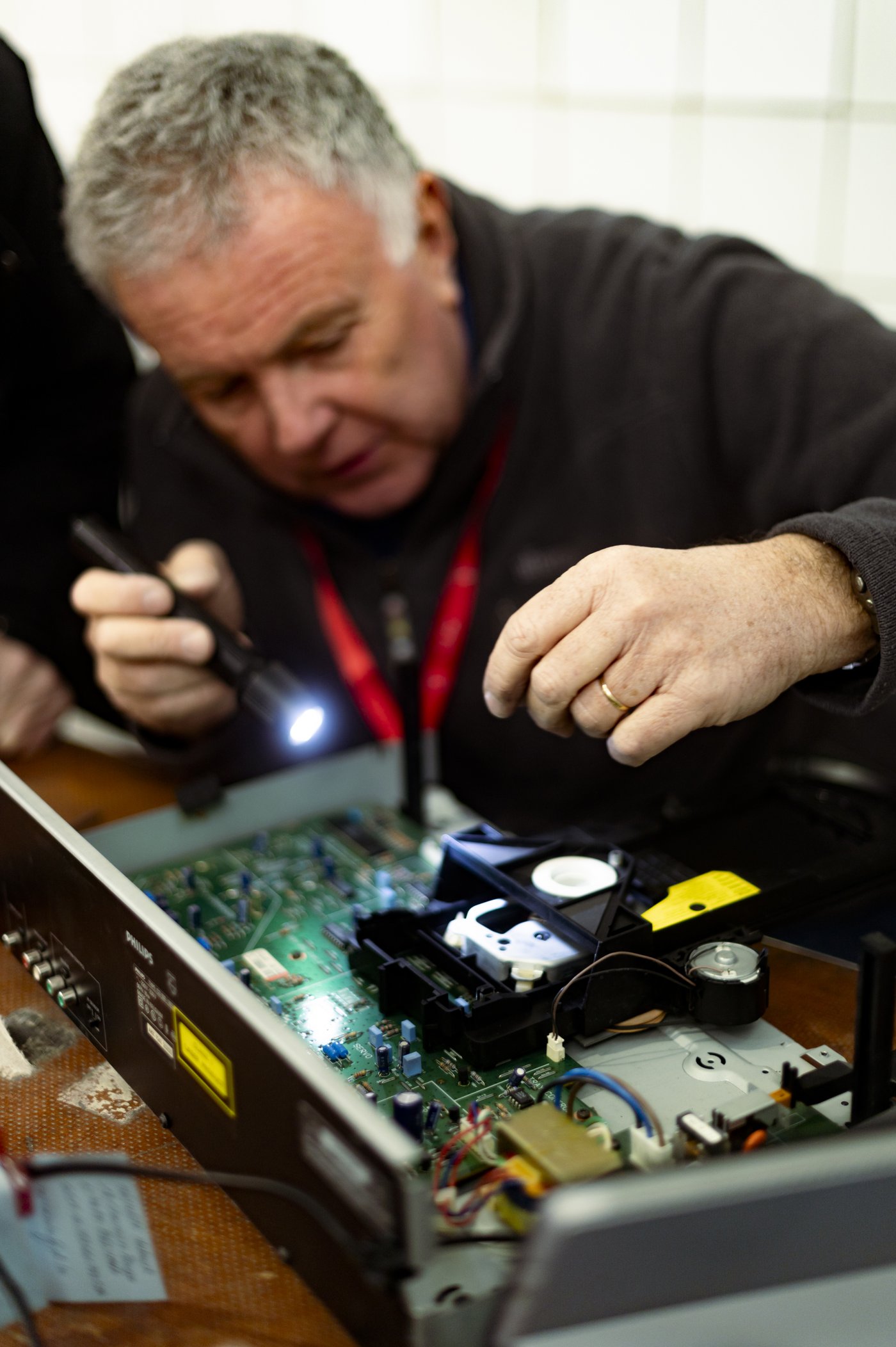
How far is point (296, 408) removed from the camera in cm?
148

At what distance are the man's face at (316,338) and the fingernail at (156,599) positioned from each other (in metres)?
0.26

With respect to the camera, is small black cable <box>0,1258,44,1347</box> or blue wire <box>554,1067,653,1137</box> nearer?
small black cable <box>0,1258,44,1347</box>

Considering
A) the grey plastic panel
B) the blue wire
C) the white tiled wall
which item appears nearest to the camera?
the grey plastic panel

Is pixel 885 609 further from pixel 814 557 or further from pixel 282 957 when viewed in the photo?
pixel 282 957

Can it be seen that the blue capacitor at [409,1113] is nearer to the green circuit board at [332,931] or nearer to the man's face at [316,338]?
the green circuit board at [332,931]

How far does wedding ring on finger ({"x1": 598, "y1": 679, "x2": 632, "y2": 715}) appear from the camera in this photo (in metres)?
0.94

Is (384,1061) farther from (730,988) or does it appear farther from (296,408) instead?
(296,408)

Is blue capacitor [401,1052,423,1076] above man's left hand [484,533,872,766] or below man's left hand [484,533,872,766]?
below

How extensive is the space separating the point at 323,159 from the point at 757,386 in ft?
2.19

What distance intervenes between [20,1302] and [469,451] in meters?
1.30

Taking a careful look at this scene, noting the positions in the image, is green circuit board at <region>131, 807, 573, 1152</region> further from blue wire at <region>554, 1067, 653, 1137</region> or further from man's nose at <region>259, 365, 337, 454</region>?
man's nose at <region>259, 365, 337, 454</region>

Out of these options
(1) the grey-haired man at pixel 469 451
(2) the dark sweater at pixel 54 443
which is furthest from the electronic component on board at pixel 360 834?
(2) the dark sweater at pixel 54 443

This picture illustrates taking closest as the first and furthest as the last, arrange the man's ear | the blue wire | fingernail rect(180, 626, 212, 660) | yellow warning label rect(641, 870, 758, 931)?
the blue wire
yellow warning label rect(641, 870, 758, 931)
fingernail rect(180, 626, 212, 660)
the man's ear

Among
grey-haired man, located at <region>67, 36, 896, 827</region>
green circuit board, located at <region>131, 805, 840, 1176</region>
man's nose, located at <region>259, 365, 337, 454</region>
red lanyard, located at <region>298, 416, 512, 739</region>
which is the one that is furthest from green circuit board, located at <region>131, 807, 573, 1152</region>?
man's nose, located at <region>259, 365, 337, 454</region>
